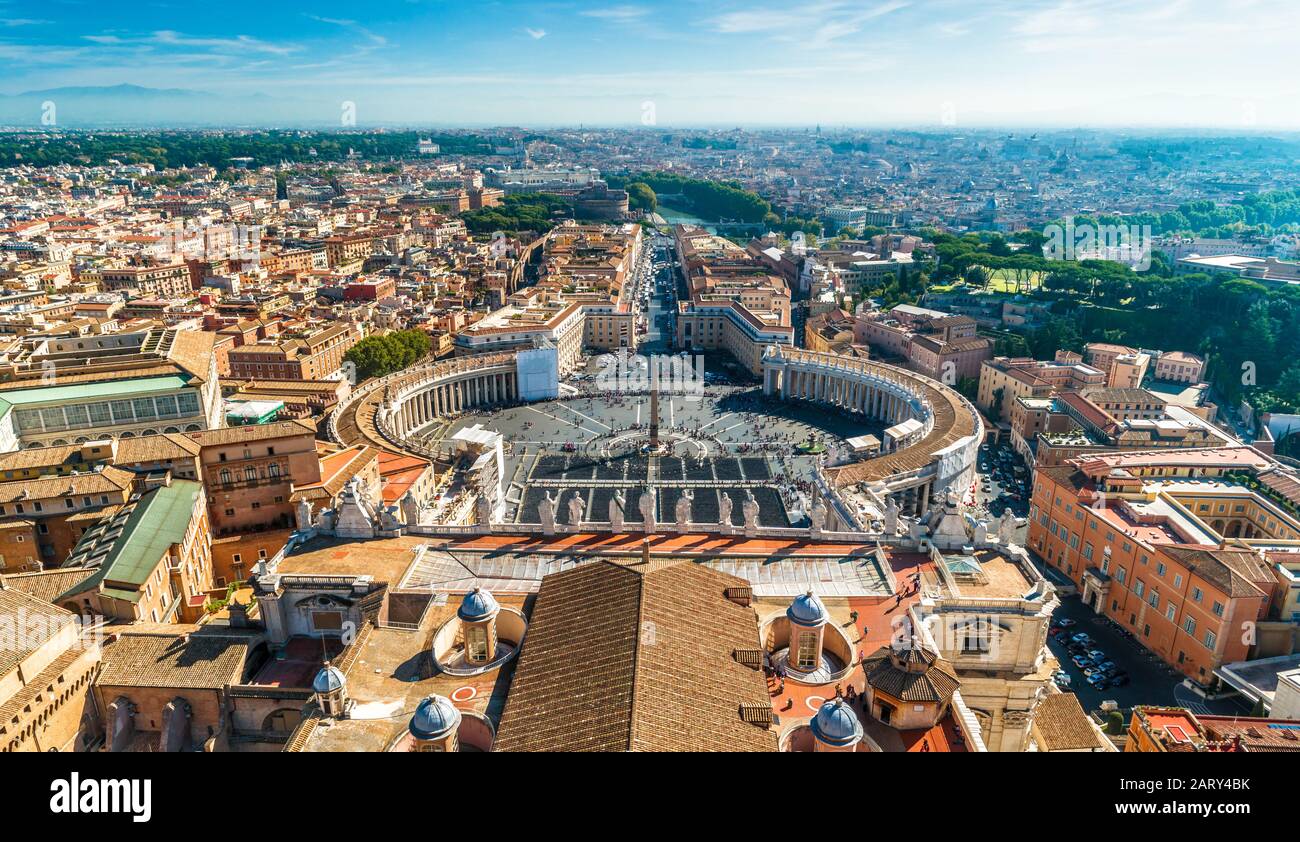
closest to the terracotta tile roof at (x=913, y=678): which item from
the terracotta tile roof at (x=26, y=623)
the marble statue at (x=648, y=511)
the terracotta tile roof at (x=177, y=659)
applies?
the marble statue at (x=648, y=511)

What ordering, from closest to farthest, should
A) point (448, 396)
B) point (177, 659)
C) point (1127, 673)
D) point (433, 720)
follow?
point (433, 720), point (177, 659), point (1127, 673), point (448, 396)

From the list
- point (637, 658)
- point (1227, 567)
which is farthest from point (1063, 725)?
point (637, 658)

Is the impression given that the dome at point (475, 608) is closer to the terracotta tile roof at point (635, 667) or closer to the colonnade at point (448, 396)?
the terracotta tile roof at point (635, 667)

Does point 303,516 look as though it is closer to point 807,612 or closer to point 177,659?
point 177,659

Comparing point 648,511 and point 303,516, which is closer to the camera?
point 648,511
